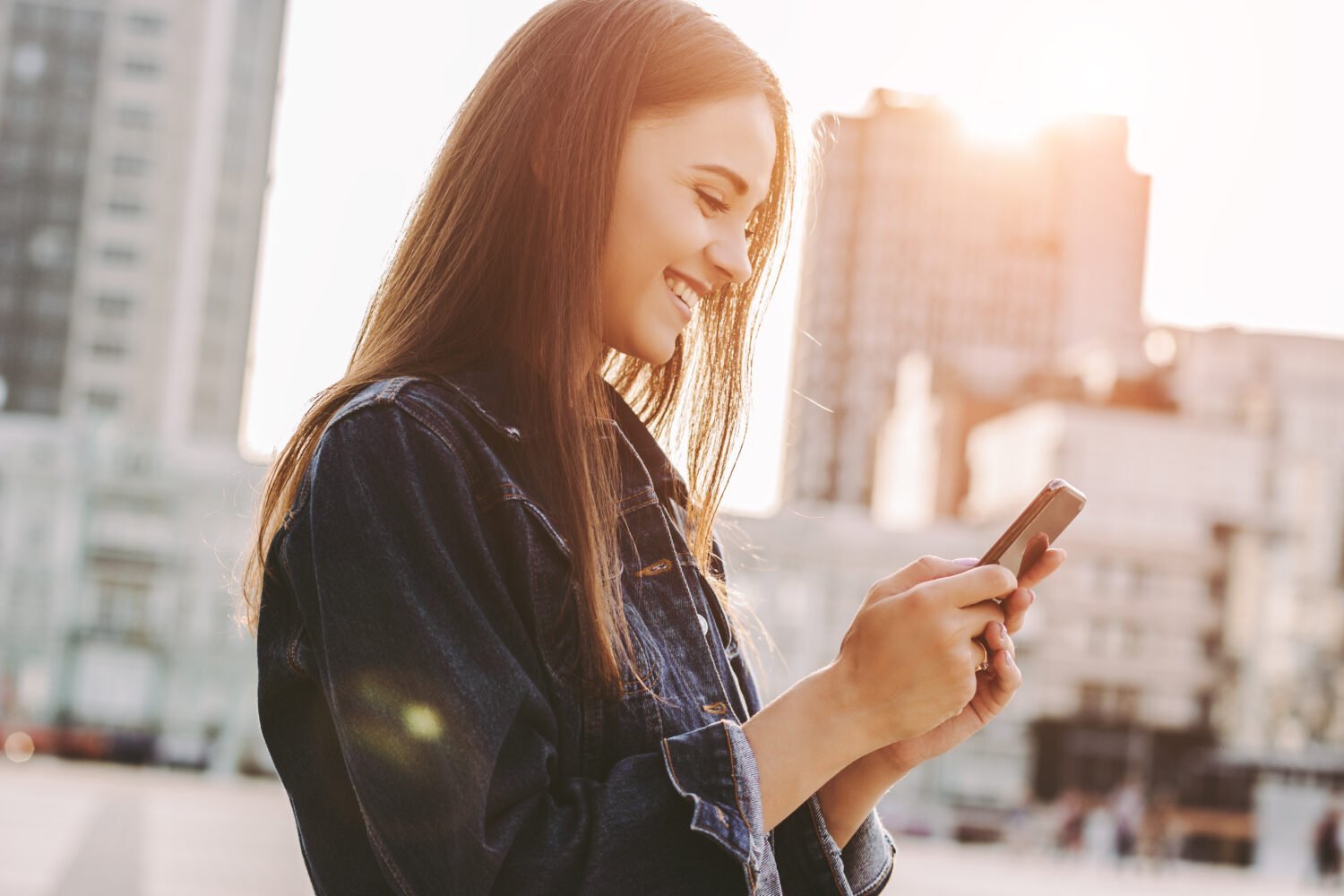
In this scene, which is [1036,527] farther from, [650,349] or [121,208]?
[121,208]

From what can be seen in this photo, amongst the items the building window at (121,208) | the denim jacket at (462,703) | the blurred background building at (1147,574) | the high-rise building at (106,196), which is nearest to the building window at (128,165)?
the high-rise building at (106,196)

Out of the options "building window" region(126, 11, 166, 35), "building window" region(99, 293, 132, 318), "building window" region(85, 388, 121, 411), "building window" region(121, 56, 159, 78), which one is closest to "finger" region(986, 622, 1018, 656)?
"building window" region(99, 293, 132, 318)

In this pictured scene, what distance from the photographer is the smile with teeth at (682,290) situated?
1.64 meters

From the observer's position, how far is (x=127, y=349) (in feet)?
207

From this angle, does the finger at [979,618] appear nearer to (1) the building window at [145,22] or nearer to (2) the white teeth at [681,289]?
(2) the white teeth at [681,289]

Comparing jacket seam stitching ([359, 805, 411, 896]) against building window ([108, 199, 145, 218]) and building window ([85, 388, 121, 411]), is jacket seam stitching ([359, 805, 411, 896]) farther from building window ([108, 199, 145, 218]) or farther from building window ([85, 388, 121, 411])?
building window ([85, 388, 121, 411])

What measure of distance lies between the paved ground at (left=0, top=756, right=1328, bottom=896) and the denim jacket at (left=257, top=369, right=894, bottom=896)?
1107 cm

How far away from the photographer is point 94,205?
62.5m

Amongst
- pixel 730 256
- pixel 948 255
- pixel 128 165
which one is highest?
pixel 948 255

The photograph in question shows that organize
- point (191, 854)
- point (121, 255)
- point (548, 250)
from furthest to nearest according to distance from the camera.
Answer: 1. point (121, 255)
2. point (191, 854)
3. point (548, 250)

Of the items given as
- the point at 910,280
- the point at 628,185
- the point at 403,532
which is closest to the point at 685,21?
the point at 628,185

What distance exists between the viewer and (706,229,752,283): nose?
1.63 m

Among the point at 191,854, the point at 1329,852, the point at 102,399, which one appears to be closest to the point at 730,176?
the point at 191,854

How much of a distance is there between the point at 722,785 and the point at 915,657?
0.76ft
